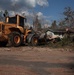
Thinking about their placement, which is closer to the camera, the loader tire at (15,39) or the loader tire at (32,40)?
the loader tire at (15,39)

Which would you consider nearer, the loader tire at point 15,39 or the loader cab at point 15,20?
the loader tire at point 15,39

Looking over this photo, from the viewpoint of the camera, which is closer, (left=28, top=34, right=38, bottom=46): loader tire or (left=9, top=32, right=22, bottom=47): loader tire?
(left=9, top=32, right=22, bottom=47): loader tire

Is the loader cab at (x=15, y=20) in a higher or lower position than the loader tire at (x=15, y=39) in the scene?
higher

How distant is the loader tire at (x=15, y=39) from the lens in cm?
2453

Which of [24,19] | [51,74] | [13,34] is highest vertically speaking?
[24,19]

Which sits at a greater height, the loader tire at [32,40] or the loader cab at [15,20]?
the loader cab at [15,20]

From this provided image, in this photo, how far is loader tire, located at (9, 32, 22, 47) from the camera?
24533 millimetres

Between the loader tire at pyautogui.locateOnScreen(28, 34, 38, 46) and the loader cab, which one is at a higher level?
the loader cab

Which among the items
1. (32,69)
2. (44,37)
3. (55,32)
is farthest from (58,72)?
(55,32)

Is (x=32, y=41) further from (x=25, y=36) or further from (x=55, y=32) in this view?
(x=55, y=32)

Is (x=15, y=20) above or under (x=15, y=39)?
above

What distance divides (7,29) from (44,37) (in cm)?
702

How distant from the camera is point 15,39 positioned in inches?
983

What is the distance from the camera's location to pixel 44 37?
30516mm
